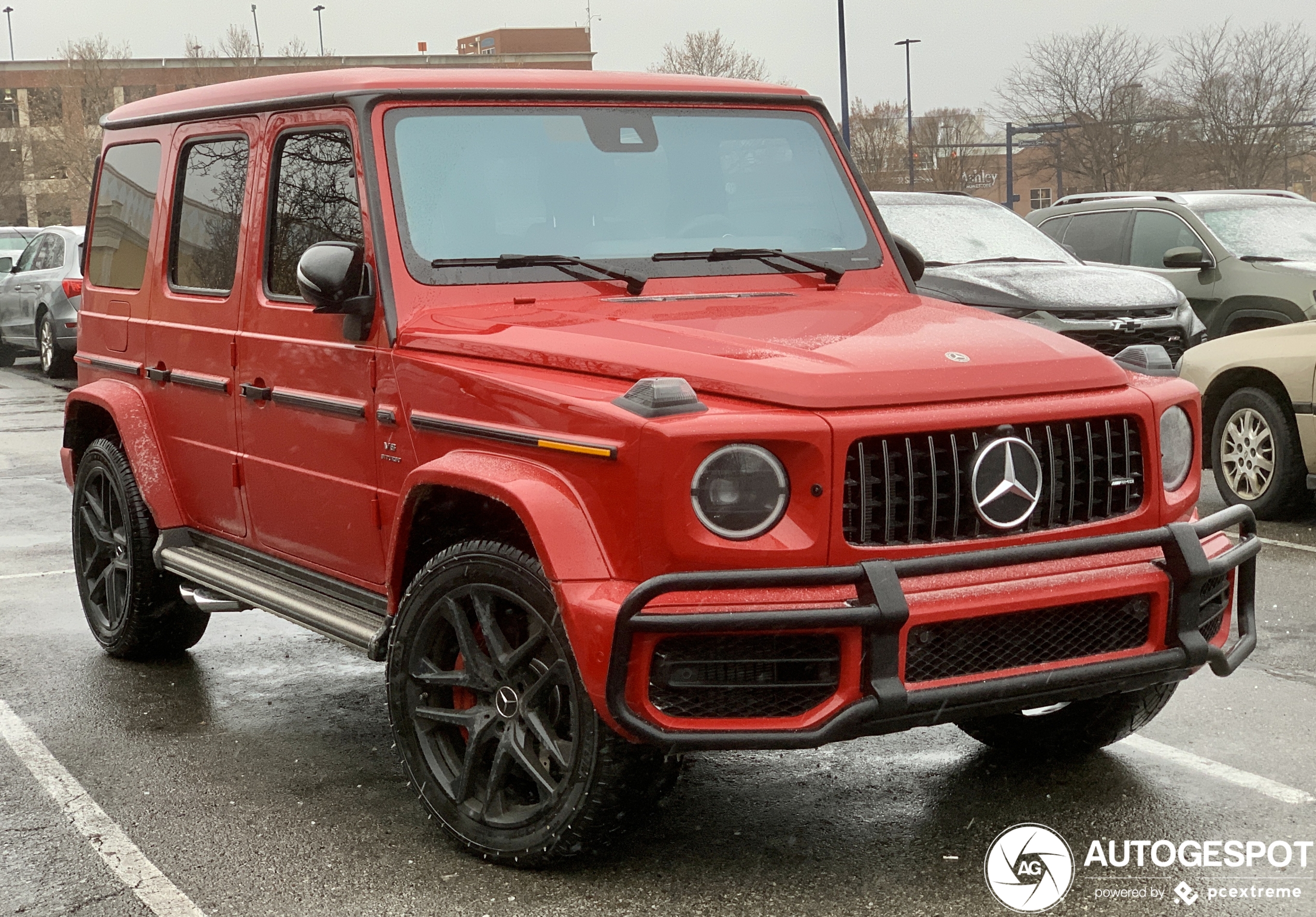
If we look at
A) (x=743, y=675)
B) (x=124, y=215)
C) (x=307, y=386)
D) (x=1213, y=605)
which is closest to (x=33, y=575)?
(x=124, y=215)

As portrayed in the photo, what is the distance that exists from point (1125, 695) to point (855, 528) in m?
1.38

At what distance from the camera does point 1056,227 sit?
14078 mm

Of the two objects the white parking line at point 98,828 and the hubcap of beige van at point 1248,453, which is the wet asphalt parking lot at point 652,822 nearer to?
the white parking line at point 98,828

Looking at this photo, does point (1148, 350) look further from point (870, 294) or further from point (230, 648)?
point (230, 648)

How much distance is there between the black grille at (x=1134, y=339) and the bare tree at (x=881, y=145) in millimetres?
46624

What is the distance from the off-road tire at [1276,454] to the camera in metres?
8.52

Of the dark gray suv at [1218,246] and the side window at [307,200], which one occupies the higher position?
the side window at [307,200]

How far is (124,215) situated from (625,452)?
3.42 metres

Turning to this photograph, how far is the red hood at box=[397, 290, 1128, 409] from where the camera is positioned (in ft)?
11.8

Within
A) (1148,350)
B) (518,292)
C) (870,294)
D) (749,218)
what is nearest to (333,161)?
(518,292)

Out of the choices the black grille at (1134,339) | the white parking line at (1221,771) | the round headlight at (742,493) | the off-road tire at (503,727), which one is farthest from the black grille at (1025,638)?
the black grille at (1134,339)

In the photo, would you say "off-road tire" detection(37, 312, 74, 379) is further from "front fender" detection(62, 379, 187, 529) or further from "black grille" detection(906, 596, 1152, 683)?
"black grille" detection(906, 596, 1152, 683)

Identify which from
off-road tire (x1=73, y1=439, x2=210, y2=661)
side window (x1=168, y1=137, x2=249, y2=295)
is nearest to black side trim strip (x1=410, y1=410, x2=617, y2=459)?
side window (x1=168, y1=137, x2=249, y2=295)

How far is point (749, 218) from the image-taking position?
490 cm
